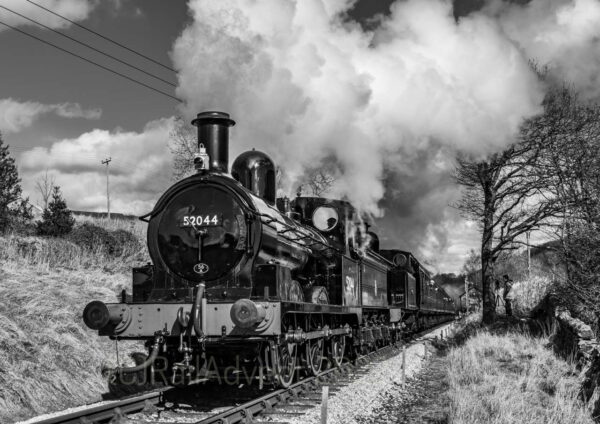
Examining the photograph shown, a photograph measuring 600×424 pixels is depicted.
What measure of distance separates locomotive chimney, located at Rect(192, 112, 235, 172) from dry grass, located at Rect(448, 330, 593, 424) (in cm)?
438

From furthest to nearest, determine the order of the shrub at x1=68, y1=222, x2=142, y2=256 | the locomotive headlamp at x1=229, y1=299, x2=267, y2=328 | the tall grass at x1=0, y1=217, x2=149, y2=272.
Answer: the shrub at x1=68, y1=222, x2=142, y2=256, the tall grass at x1=0, y1=217, x2=149, y2=272, the locomotive headlamp at x1=229, y1=299, x2=267, y2=328

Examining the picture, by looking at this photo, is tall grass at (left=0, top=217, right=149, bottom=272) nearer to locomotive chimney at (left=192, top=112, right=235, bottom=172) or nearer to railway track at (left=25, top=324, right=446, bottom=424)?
locomotive chimney at (left=192, top=112, right=235, bottom=172)

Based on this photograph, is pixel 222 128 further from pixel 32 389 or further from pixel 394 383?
pixel 394 383

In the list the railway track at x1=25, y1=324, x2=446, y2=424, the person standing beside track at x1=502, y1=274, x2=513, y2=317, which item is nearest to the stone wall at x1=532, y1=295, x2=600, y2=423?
the person standing beside track at x1=502, y1=274, x2=513, y2=317

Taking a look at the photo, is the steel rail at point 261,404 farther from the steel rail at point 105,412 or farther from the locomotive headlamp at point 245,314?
the steel rail at point 105,412

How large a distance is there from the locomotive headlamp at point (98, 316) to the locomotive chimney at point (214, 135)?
94.5 inches

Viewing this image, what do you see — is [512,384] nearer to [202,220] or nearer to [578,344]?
[578,344]

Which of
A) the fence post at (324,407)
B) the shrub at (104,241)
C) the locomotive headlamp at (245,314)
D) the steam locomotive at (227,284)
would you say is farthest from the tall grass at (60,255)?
the fence post at (324,407)

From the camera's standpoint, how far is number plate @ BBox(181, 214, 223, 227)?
26.2 feet

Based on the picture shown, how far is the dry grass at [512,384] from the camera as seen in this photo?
6.59 m

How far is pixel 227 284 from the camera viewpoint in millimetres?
7852

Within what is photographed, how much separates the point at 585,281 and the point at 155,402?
814 centimetres

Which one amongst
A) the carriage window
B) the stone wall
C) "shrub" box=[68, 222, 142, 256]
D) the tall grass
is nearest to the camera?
the stone wall

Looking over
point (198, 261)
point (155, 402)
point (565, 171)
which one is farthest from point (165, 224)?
point (565, 171)
